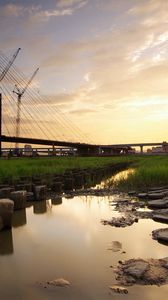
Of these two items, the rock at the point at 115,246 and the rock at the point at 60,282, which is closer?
the rock at the point at 60,282

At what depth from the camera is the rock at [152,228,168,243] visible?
8164 millimetres

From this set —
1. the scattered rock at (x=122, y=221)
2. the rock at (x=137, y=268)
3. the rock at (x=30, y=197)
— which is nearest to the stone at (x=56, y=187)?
the rock at (x=30, y=197)

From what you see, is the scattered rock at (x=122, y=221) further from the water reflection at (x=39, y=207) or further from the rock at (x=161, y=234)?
the water reflection at (x=39, y=207)

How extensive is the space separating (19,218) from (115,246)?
398cm

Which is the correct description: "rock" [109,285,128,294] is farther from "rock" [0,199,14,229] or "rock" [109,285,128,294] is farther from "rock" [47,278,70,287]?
"rock" [0,199,14,229]

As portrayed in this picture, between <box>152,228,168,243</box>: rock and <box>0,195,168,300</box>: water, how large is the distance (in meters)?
0.18

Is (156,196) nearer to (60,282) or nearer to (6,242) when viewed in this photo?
(6,242)

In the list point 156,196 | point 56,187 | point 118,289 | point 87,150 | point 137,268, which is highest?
point 87,150

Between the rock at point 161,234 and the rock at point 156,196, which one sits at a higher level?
the rock at point 156,196

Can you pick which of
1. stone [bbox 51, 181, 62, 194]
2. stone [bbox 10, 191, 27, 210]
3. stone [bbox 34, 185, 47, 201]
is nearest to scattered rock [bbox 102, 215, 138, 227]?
stone [bbox 10, 191, 27, 210]

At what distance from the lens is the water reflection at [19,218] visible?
10.4 metres

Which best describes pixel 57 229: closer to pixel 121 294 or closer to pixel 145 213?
pixel 145 213

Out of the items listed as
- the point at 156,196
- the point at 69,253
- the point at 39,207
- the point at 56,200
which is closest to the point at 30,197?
the point at 56,200

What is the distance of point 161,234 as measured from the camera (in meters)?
8.40
